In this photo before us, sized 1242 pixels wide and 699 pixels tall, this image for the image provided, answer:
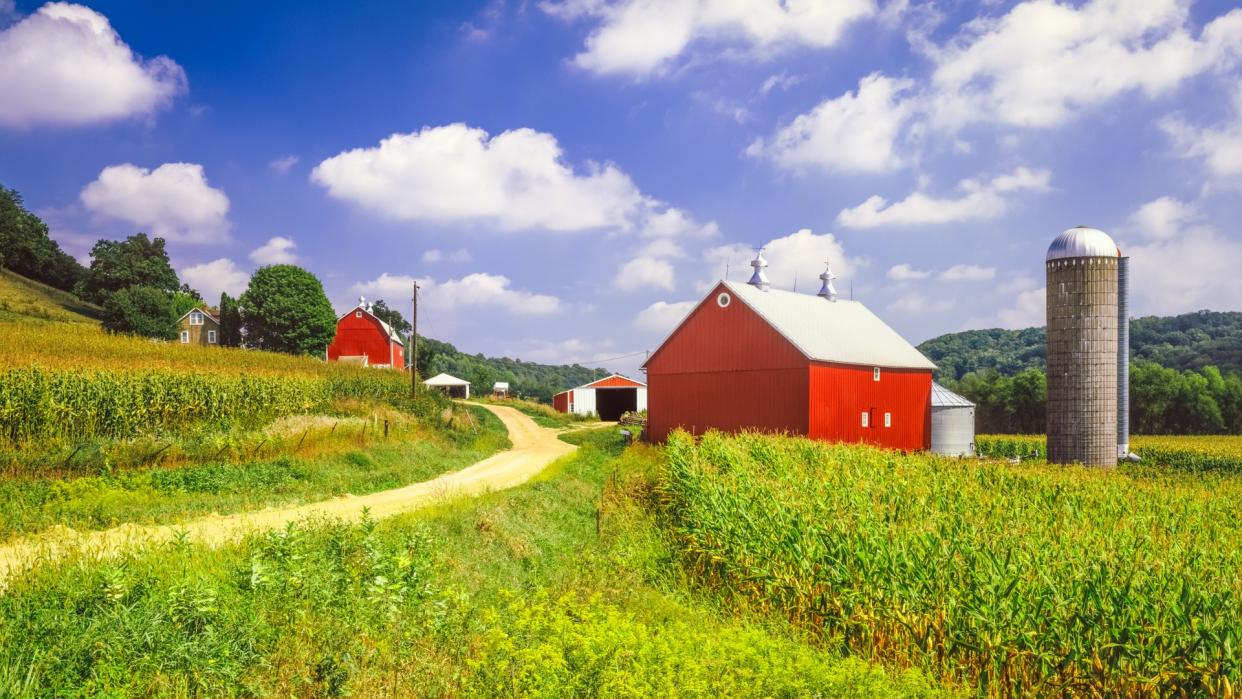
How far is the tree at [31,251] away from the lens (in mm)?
74312

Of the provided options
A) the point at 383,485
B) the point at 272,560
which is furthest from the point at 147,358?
the point at 272,560

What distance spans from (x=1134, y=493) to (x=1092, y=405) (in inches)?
434

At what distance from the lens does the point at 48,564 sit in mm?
8594

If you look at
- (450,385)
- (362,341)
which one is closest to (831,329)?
(362,341)

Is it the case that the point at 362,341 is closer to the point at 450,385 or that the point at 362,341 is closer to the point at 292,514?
the point at 450,385

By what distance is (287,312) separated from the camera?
5622 cm

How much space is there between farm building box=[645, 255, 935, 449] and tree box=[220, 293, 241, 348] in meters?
43.3

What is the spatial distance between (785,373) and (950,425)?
377 inches

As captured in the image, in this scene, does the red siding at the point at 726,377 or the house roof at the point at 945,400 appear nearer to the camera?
the red siding at the point at 726,377

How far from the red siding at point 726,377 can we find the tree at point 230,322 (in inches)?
1706

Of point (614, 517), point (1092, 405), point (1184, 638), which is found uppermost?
point (1092, 405)

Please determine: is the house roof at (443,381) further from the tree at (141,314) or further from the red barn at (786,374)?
the red barn at (786,374)

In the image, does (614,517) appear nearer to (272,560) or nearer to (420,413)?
(272,560)

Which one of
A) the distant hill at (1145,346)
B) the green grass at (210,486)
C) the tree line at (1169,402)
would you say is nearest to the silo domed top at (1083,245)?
the green grass at (210,486)
